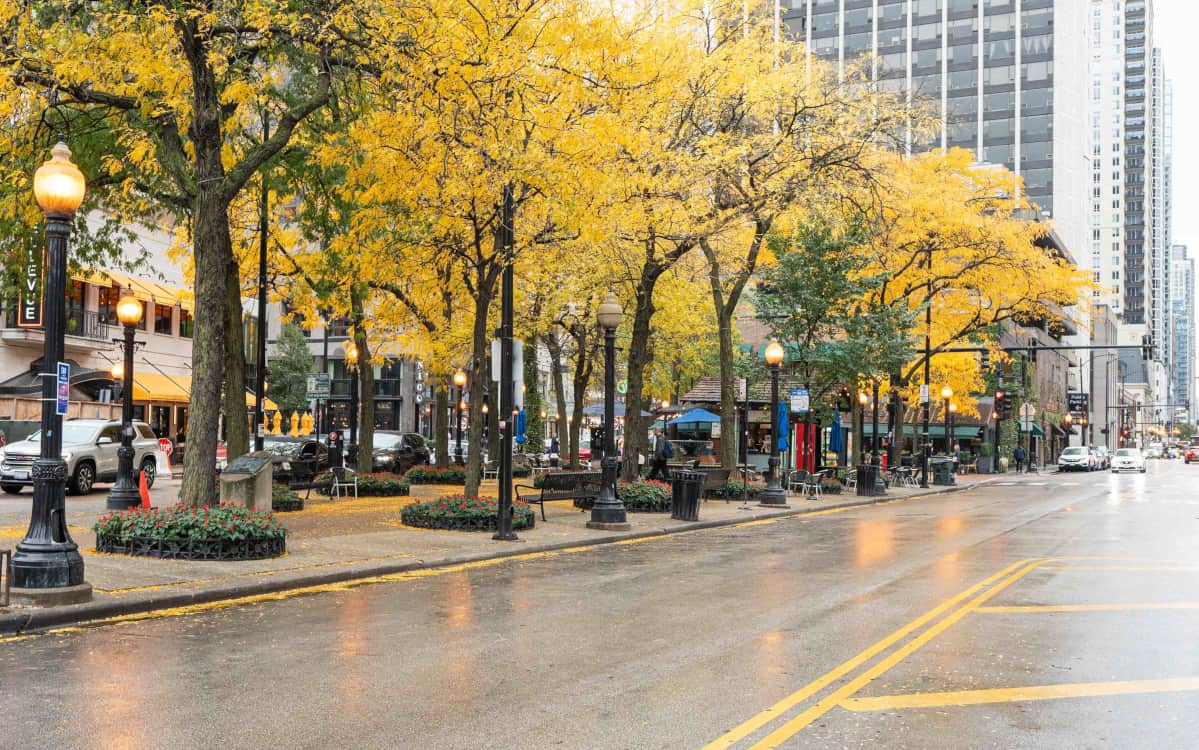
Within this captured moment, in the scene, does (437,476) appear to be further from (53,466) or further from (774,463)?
(53,466)

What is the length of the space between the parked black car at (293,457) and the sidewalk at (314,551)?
907mm

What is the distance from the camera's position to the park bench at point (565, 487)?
20.8m

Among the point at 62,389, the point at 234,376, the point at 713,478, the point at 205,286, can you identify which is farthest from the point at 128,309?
the point at 713,478

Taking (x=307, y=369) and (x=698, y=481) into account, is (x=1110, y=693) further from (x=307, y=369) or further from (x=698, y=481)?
(x=307, y=369)

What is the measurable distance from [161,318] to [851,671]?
45.4m

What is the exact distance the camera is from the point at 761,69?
2566 centimetres

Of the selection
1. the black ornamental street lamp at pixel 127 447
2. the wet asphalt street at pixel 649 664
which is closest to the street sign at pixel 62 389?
the wet asphalt street at pixel 649 664

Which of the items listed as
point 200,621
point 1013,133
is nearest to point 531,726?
point 200,621

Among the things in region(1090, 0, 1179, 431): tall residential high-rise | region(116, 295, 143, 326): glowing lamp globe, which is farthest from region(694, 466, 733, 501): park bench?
region(1090, 0, 1179, 431): tall residential high-rise

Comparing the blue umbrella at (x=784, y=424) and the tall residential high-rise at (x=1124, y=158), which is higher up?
the tall residential high-rise at (x=1124, y=158)

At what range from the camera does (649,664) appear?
8.00 metres

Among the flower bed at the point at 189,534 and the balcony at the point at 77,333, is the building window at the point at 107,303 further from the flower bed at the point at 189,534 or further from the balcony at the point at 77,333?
the flower bed at the point at 189,534

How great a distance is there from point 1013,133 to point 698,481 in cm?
9990

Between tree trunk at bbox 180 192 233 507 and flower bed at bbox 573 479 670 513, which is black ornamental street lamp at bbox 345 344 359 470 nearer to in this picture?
flower bed at bbox 573 479 670 513
